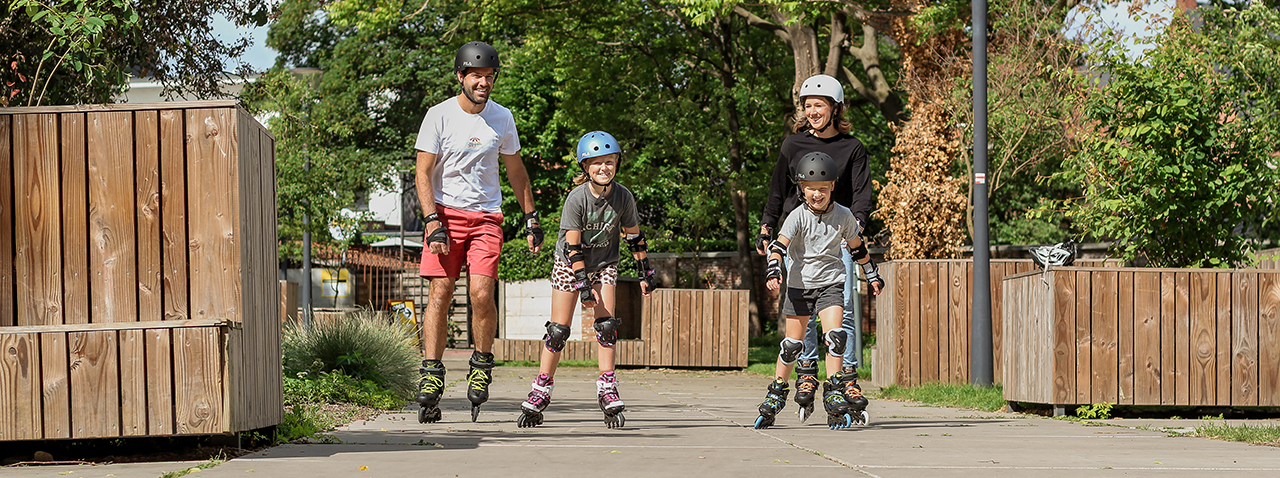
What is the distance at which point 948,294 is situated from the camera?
36.1ft

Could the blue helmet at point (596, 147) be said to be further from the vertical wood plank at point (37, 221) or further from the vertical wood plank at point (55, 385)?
the vertical wood plank at point (55, 385)

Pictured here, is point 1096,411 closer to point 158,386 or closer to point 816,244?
point 816,244

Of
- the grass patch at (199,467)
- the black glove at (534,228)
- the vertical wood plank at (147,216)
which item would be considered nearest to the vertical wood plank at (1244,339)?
the black glove at (534,228)

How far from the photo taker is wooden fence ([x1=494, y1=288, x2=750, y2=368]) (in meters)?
18.1

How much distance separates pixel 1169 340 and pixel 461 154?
15.1 ft

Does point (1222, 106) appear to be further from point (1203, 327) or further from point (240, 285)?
point (240, 285)

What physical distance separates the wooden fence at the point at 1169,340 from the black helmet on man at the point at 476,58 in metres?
3.75

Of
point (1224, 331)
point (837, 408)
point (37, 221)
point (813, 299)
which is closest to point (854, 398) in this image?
point (837, 408)

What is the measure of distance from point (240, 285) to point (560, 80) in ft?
78.8

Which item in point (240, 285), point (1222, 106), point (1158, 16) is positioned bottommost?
point (240, 285)

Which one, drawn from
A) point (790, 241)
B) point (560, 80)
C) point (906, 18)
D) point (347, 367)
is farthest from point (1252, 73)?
point (560, 80)

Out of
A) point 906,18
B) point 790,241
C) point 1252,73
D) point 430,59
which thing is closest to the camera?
point 790,241

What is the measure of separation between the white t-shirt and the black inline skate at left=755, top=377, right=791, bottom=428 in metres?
1.74

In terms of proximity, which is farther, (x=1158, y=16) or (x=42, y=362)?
(x=1158, y=16)
